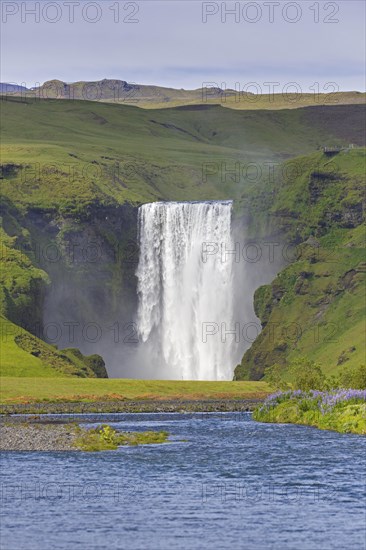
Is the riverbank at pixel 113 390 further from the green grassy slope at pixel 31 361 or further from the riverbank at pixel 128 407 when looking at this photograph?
the green grassy slope at pixel 31 361

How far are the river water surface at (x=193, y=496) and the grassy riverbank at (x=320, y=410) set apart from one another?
11.7ft

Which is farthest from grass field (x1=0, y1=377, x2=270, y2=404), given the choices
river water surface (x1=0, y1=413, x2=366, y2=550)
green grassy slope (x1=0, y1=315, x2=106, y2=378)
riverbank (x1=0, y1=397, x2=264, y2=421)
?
river water surface (x1=0, y1=413, x2=366, y2=550)

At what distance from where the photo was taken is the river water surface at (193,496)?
68250 millimetres

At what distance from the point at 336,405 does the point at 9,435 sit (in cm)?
2531

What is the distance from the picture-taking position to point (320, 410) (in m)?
118

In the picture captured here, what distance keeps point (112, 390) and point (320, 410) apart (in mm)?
57128

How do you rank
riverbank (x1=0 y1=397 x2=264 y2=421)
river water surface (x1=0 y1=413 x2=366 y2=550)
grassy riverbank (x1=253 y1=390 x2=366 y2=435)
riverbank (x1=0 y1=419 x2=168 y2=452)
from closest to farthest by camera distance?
river water surface (x1=0 y1=413 x2=366 y2=550)
riverbank (x1=0 y1=419 x2=168 y2=452)
grassy riverbank (x1=253 y1=390 x2=366 y2=435)
riverbank (x1=0 y1=397 x2=264 y2=421)

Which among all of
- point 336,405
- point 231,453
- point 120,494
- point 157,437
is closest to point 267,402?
point 336,405

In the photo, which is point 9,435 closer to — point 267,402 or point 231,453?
point 231,453

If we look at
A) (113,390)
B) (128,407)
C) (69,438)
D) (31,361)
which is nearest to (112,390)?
(113,390)

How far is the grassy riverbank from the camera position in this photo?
110438 mm

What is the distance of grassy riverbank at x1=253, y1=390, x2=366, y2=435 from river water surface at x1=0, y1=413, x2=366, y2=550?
3.56m

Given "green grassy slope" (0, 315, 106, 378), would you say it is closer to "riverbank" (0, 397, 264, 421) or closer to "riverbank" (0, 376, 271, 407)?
"riverbank" (0, 376, 271, 407)

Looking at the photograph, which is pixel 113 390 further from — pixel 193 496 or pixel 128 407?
pixel 193 496
